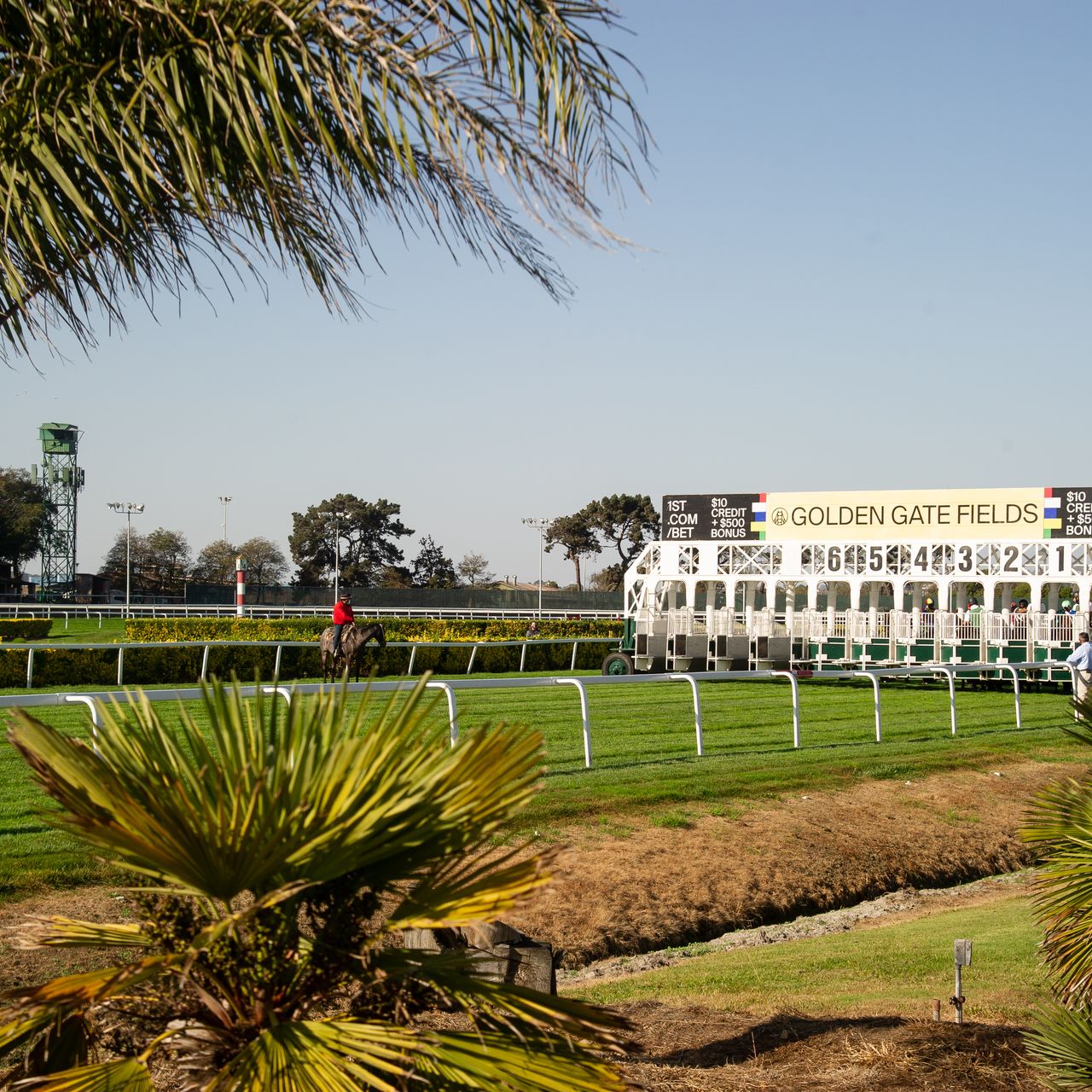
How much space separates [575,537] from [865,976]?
239 ft

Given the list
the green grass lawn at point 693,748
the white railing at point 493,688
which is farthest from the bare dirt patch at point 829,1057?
the green grass lawn at point 693,748

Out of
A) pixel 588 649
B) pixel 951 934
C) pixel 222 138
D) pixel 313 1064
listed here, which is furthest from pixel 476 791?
pixel 588 649

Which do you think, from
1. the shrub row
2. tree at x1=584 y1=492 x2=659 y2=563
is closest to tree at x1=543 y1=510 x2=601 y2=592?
tree at x1=584 y1=492 x2=659 y2=563

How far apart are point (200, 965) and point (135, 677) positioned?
60.9 feet

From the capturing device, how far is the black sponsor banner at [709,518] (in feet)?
86.2

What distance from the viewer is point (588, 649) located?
2688 centimetres

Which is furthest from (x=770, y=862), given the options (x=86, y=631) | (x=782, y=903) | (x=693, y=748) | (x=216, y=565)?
(x=216, y=565)

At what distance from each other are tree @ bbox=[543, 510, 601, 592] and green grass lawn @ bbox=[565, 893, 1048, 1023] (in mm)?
70952

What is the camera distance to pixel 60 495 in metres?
76.4

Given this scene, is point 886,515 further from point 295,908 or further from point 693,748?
point 295,908

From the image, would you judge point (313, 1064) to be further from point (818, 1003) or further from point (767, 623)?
point (767, 623)

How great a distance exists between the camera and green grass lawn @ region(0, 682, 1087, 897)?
8.26 meters

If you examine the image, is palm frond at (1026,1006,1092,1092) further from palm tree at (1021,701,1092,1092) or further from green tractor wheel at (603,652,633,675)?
green tractor wheel at (603,652,633,675)

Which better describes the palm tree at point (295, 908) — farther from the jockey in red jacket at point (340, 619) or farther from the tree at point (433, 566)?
the tree at point (433, 566)
